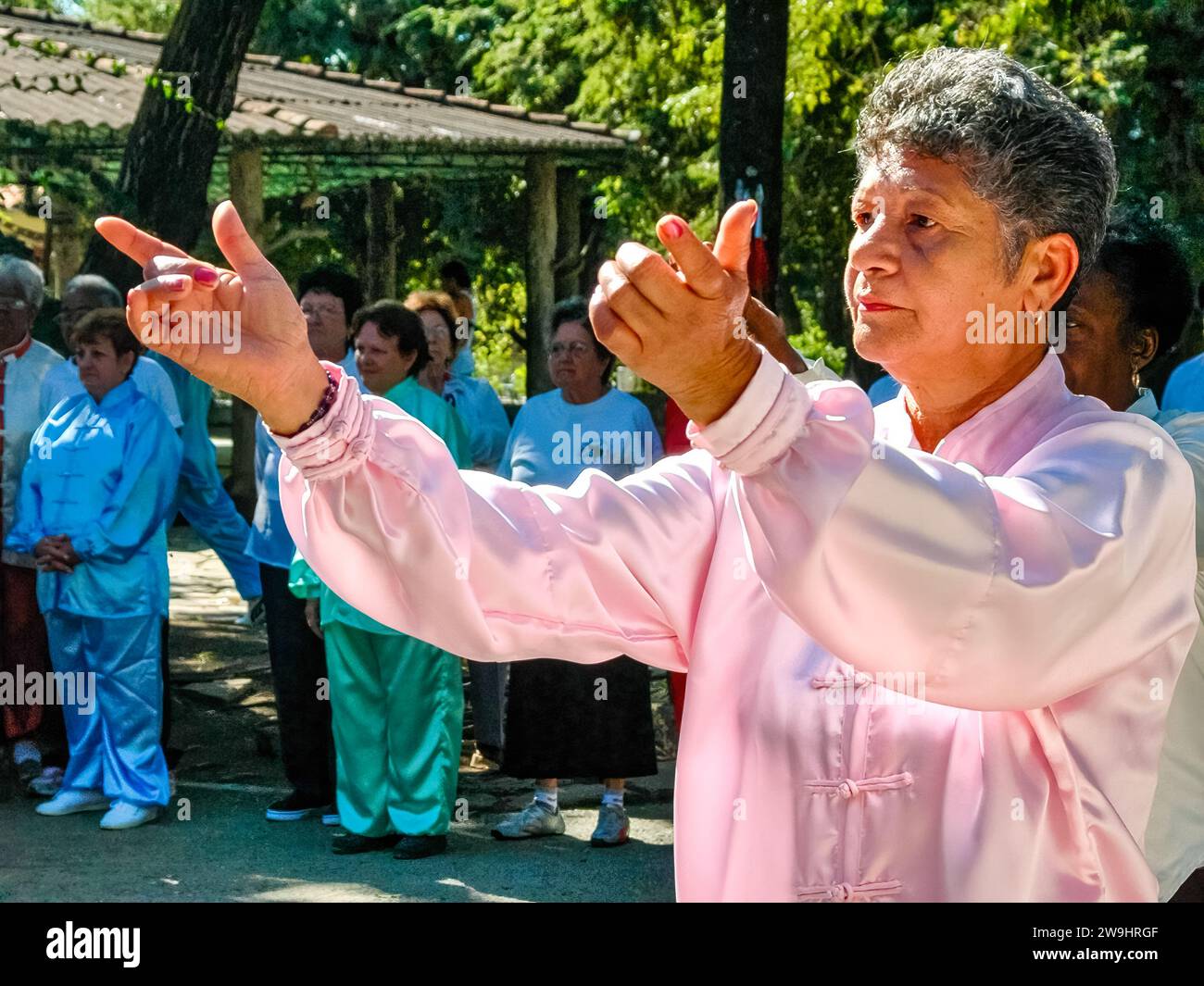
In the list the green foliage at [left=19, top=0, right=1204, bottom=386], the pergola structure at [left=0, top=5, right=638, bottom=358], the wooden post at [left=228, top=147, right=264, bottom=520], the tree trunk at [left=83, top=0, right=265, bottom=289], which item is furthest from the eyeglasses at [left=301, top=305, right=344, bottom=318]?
the wooden post at [left=228, top=147, right=264, bottom=520]

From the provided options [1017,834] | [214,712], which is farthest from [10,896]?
[1017,834]

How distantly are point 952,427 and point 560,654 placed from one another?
1.93 ft

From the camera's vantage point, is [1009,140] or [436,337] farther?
[436,337]

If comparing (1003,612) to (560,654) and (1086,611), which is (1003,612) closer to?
(1086,611)

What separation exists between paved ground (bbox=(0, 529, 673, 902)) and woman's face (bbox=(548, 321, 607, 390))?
1.70m

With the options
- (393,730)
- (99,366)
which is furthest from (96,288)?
(393,730)

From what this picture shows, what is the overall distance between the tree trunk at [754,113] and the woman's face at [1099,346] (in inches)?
151

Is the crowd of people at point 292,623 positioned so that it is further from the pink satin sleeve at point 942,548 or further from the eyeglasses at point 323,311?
the pink satin sleeve at point 942,548

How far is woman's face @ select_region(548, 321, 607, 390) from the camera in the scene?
6605mm

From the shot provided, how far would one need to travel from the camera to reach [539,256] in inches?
585

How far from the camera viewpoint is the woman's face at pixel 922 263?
200 centimetres

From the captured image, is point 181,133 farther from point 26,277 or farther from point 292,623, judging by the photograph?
point 292,623

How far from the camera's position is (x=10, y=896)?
5.60 metres

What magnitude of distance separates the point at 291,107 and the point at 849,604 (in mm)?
12386
